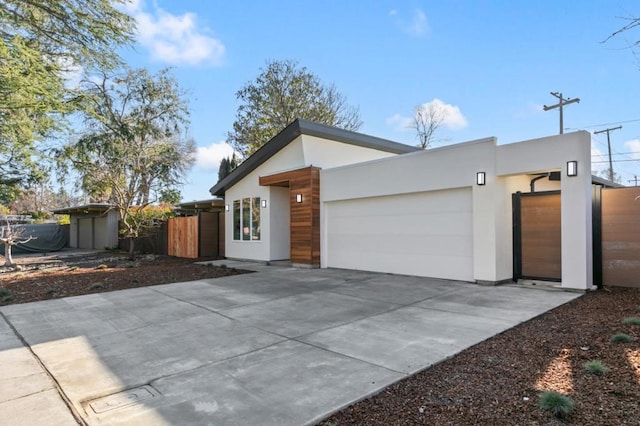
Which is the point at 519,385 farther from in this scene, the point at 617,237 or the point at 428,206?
the point at 428,206

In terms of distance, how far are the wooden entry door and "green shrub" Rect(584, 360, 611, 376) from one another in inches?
189

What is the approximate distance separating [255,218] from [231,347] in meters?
9.94

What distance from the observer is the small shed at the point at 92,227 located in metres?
23.0

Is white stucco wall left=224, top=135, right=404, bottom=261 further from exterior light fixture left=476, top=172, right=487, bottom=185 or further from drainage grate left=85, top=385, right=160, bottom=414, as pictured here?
drainage grate left=85, top=385, right=160, bottom=414

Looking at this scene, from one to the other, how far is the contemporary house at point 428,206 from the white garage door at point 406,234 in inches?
1.1

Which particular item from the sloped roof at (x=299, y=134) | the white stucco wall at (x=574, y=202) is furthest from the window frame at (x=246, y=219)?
the white stucco wall at (x=574, y=202)

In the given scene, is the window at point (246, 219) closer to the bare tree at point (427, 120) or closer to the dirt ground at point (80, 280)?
the dirt ground at point (80, 280)

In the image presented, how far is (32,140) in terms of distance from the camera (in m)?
8.07

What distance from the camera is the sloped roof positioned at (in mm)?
11852

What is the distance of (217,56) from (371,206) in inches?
313

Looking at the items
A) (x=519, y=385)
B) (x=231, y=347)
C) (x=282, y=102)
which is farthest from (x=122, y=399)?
(x=282, y=102)

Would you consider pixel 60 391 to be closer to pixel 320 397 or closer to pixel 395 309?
pixel 320 397

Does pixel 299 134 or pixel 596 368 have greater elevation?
pixel 299 134

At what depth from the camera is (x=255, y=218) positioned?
14164mm
